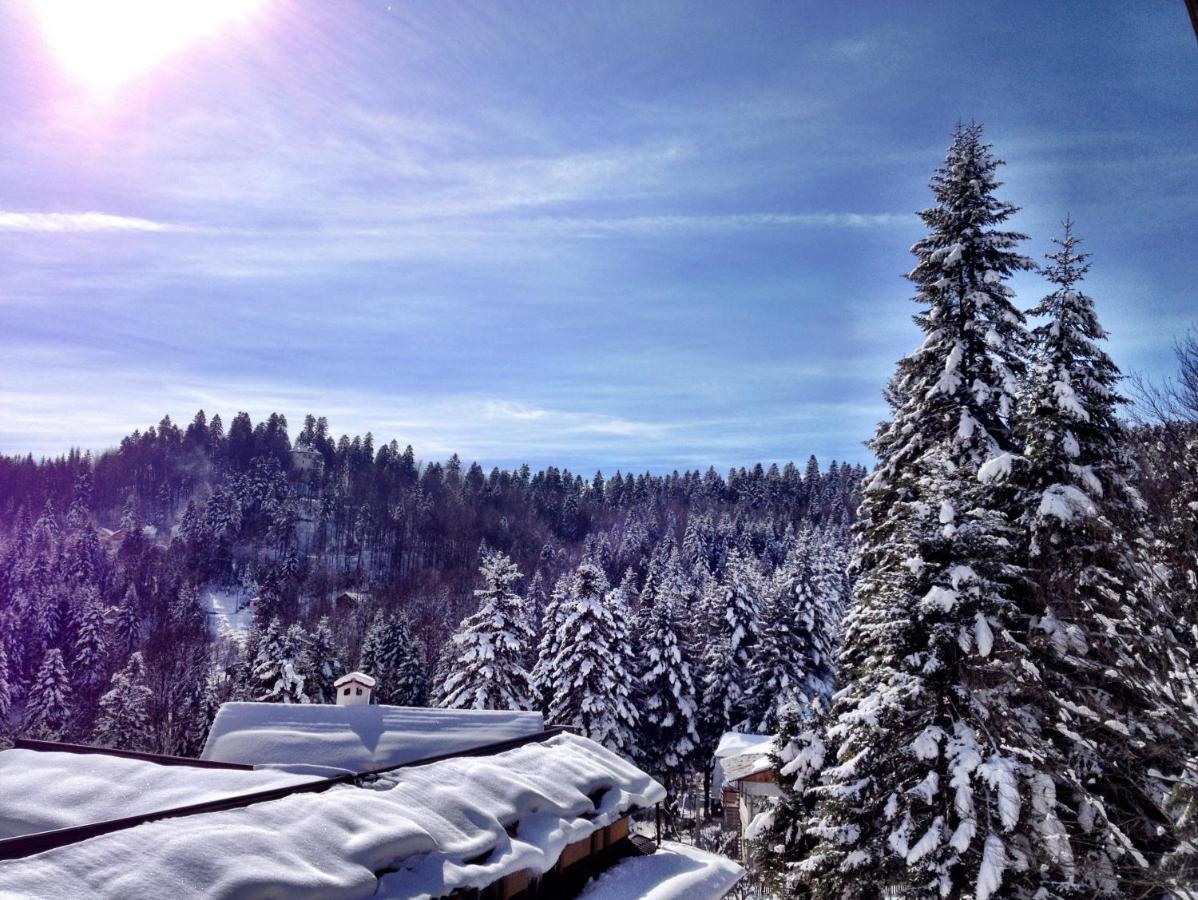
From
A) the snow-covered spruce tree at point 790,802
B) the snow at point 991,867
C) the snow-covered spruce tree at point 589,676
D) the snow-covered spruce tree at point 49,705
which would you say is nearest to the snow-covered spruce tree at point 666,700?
the snow-covered spruce tree at point 589,676

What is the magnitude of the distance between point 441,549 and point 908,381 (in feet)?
414

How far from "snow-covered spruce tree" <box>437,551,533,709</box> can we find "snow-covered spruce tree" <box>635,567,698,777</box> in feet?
36.5

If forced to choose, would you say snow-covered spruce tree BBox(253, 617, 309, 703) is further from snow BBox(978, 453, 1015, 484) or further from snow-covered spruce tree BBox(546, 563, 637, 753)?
snow BBox(978, 453, 1015, 484)

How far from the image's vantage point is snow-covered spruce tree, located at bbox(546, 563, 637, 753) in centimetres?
3350

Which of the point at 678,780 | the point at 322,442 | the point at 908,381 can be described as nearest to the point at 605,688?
the point at 678,780

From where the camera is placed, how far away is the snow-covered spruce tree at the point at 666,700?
41375 mm

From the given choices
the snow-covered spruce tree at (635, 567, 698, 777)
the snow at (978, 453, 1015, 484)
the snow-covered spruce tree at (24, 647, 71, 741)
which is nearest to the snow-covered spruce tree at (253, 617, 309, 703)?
the snow-covered spruce tree at (635, 567, 698, 777)

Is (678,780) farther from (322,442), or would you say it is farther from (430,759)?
(322,442)

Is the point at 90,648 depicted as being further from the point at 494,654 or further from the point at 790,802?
the point at 790,802

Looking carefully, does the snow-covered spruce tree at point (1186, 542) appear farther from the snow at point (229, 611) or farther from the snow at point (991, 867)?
the snow at point (229, 611)

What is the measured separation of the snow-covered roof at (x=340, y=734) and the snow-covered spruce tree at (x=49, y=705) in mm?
51334

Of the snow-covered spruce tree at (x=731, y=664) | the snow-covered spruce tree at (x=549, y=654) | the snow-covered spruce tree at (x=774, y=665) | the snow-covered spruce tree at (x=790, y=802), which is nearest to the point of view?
the snow-covered spruce tree at (x=790, y=802)

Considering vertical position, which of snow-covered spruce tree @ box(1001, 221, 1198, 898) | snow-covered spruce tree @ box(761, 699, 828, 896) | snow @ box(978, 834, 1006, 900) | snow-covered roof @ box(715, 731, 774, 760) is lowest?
snow-covered roof @ box(715, 731, 774, 760)

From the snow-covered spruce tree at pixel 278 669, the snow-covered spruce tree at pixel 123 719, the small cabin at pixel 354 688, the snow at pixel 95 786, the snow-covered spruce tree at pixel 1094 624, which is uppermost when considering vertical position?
the snow-covered spruce tree at pixel 1094 624
